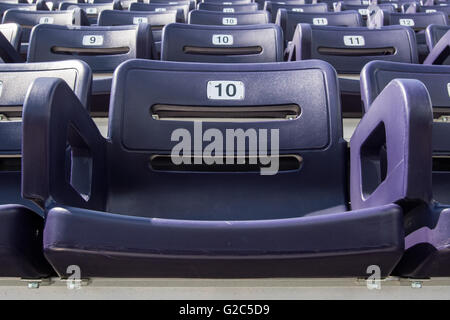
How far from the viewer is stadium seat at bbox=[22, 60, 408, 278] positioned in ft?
1.29

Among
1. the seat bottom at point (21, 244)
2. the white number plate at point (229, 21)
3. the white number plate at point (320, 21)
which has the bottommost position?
the seat bottom at point (21, 244)

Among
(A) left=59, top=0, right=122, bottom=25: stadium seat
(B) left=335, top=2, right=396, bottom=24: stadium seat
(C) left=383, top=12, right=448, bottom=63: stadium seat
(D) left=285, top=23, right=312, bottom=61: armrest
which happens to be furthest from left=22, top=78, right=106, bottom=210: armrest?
(B) left=335, top=2, right=396, bottom=24: stadium seat

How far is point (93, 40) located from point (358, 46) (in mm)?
657

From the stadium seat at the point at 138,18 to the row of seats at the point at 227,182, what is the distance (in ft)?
3.15

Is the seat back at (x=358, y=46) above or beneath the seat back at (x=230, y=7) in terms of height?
beneath

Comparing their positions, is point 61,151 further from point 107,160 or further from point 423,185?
point 423,185

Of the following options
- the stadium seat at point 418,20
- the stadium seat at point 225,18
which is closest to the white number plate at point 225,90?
the stadium seat at point 225,18

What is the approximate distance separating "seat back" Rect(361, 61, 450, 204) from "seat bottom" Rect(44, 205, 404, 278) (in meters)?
0.31

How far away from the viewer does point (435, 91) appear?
71 centimetres

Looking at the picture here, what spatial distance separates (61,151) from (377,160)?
0.38m

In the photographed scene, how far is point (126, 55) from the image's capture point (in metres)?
1.14

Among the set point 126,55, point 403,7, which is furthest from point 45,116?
point 403,7

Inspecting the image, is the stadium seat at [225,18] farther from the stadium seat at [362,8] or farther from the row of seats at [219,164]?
the stadium seat at [362,8]

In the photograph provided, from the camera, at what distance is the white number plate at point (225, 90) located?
26.6 inches
